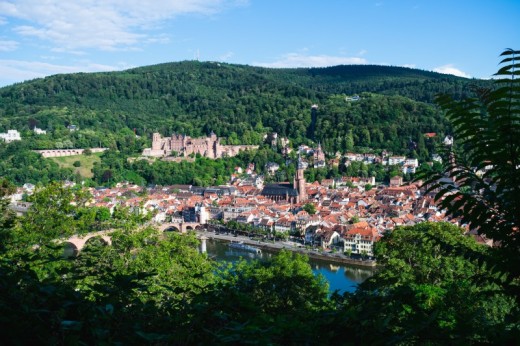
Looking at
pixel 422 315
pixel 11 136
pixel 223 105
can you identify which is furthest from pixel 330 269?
pixel 223 105

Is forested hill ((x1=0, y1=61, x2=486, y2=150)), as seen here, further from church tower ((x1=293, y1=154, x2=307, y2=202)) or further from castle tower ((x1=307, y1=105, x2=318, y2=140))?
church tower ((x1=293, y1=154, x2=307, y2=202))

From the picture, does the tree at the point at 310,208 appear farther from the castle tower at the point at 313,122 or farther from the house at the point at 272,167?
the castle tower at the point at 313,122

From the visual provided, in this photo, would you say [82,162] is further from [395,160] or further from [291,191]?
[395,160]

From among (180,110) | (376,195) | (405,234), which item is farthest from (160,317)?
(180,110)

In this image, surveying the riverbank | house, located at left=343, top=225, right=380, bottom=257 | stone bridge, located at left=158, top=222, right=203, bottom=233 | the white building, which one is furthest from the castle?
house, located at left=343, top=225, right=380, bottom=257

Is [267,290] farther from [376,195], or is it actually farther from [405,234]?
[376,195]

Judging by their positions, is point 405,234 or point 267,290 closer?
point 267,290
